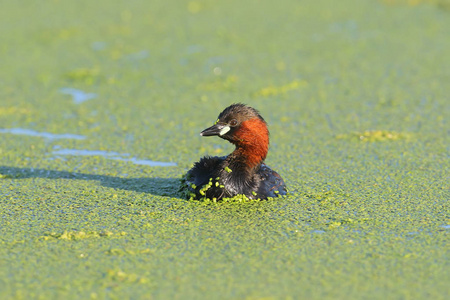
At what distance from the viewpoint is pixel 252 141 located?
5.85m

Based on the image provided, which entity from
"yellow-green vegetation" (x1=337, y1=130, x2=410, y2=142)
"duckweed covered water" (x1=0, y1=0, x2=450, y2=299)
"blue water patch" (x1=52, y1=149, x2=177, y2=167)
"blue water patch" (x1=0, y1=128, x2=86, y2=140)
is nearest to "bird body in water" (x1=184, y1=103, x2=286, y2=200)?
"duckweed covered water" (x1=0, y1=0, x2=450, y2=299)

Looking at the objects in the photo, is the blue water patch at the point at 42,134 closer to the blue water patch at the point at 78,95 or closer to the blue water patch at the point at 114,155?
the blue water patch at the point at 114,155

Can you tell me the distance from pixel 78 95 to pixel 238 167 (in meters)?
4.27

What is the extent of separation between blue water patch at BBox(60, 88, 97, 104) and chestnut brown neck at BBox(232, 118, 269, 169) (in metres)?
3.90

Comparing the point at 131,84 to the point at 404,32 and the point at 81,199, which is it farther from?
the point at 404,32

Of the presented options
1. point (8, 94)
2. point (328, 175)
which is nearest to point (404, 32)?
point (328, 175)

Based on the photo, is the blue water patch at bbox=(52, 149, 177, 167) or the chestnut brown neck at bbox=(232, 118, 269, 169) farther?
the blue water patch at bbox=(52, 149, 177, 167)

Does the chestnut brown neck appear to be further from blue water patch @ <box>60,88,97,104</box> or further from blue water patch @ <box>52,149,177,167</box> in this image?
blue water patch @ <box>60,88,97,104</box>

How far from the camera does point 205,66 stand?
34.1 feet

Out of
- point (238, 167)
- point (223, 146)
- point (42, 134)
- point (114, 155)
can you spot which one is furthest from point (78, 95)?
point (238, 167)

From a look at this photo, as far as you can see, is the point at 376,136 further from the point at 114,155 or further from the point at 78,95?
the point at 78,95

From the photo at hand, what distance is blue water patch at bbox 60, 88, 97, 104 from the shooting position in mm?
9188

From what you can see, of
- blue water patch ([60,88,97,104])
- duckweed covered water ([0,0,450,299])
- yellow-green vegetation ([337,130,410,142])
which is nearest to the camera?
duckweed covered water ([0,0,450,299])

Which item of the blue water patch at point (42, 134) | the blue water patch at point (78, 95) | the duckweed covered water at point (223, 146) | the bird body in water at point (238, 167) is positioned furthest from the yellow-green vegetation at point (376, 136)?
the blue water patch at point (78, 95)
